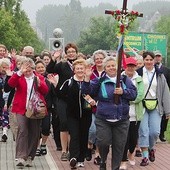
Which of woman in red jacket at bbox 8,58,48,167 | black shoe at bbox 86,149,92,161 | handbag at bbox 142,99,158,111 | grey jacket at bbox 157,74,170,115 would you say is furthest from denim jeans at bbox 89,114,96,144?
grey jacket at bbox 157,74,170,115

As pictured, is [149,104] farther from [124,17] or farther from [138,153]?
[124,17]

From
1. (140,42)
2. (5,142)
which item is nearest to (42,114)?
(5,142)

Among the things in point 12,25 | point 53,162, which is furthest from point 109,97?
point 12,25

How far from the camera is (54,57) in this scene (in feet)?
36.6

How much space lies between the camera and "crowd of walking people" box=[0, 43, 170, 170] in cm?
899

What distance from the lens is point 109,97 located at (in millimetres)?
8859

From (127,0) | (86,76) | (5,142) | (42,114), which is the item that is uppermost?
(127,0)

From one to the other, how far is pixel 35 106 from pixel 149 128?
6.90 feet

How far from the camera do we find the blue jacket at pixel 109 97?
8852 mm

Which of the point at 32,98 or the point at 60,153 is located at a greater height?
the point at 32,98

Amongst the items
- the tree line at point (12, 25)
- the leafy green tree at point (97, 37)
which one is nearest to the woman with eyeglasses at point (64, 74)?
the tree line at point (12, 25)

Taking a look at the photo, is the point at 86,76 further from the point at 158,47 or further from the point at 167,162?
the point at 158,47

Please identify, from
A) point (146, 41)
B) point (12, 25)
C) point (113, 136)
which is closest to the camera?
point (113, 136)

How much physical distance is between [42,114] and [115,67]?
1.71 m
